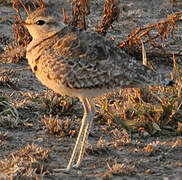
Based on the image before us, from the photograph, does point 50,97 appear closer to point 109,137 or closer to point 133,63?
point 109,137

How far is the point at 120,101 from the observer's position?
5.02 meters

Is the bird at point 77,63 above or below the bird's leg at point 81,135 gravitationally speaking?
above

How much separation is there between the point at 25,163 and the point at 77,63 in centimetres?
93

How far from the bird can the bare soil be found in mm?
276

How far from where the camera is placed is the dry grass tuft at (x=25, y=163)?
10.6ft

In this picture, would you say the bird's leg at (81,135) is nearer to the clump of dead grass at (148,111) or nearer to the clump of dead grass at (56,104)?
the clump of dead grass at (148,111)

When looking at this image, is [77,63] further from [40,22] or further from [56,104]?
[56,104]

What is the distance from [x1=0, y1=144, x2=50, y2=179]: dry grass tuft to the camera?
10.6 feet

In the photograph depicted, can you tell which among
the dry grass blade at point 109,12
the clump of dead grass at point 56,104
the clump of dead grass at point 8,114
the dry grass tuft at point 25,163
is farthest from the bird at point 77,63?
the dry grass blade at point 109,12

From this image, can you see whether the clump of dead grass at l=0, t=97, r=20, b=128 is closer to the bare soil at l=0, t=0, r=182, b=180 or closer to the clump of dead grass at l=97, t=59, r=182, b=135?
the bare soil at l=0, t=0, r=182, b=180

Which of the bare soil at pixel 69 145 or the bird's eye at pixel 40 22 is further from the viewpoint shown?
the bare soil at pixel 69 145

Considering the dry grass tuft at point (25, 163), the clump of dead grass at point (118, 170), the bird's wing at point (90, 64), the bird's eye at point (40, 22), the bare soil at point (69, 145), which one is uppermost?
the bird's eye at point (40, 22)

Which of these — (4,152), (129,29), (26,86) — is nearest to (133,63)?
(4,152)

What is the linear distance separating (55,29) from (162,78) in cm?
93
